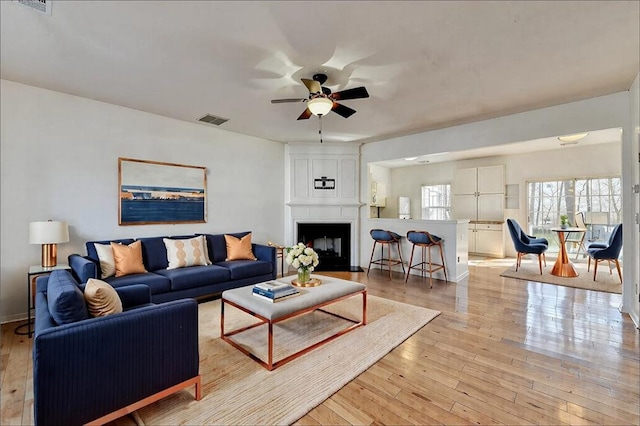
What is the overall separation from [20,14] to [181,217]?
112 inches

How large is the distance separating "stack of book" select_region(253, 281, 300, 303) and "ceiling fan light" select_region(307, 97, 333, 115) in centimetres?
181

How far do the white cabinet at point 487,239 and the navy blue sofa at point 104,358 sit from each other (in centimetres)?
750

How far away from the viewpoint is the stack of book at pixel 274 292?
2.59 metres

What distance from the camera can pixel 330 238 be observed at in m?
6.25

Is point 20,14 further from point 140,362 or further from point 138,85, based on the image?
point 140,362

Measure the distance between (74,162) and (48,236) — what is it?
1020 mm

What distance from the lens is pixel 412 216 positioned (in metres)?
8.74

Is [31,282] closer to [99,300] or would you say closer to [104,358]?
[99,300]

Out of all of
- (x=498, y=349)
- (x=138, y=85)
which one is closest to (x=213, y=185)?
(x=138, y=85)

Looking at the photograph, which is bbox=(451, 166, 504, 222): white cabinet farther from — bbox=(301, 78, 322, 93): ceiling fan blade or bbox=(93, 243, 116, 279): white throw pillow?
bbox=(93, 243, 116, 279): white throw pillow

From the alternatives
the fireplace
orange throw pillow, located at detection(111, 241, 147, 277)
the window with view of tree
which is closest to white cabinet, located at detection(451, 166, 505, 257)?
the window with view of tree

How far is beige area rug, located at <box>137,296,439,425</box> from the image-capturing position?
180cm

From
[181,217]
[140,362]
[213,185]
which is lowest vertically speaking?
[140,362]

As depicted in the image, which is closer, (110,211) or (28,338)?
(28,338)
